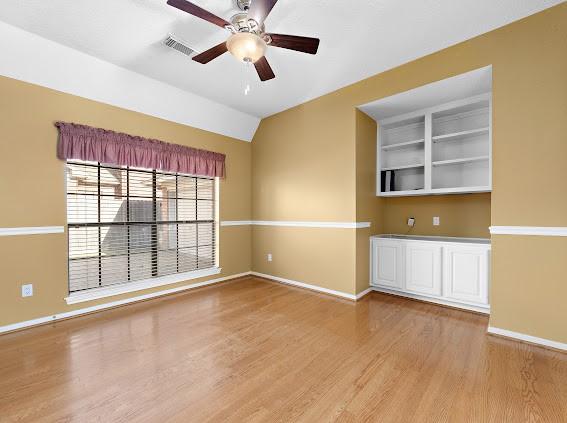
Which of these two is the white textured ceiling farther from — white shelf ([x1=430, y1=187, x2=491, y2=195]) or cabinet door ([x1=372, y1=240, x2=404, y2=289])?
cabinet door ([x1=372, y1=240, x2=404, y2=289])

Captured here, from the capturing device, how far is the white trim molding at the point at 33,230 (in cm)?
250

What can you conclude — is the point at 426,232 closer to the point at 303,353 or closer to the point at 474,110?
the point at 474,110

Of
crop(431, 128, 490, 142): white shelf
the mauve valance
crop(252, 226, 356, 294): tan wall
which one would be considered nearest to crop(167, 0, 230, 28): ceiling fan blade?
the mauve valance

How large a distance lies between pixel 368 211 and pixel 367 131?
3.60 ft

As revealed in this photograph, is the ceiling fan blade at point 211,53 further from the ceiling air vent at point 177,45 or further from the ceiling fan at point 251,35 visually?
the ceiling air vent at point 177,45

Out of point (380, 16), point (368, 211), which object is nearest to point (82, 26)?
point (380, 16)

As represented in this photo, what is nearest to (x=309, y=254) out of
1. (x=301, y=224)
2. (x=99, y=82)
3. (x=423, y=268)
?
(x=301, y=224)

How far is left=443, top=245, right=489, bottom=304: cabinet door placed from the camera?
2844 mm

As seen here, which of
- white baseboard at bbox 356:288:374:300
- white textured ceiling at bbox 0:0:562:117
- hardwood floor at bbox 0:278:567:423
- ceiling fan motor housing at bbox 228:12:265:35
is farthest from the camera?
white baseboard at bbox 356:288:374:300

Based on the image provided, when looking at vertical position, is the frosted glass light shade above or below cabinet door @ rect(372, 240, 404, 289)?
above

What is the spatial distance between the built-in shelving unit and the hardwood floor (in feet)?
5.31

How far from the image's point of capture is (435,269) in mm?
3176

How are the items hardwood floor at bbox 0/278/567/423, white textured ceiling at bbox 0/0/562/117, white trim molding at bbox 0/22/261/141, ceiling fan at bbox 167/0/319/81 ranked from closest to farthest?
hardwood floor at bbox 0/278/567/423 < ceiling fan at bbox 167/0/319/81 < white textured ceiling at bbox 0/0/562/117 < white trim molding at bbox 0/22/261/141

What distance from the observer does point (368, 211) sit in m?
3.67
